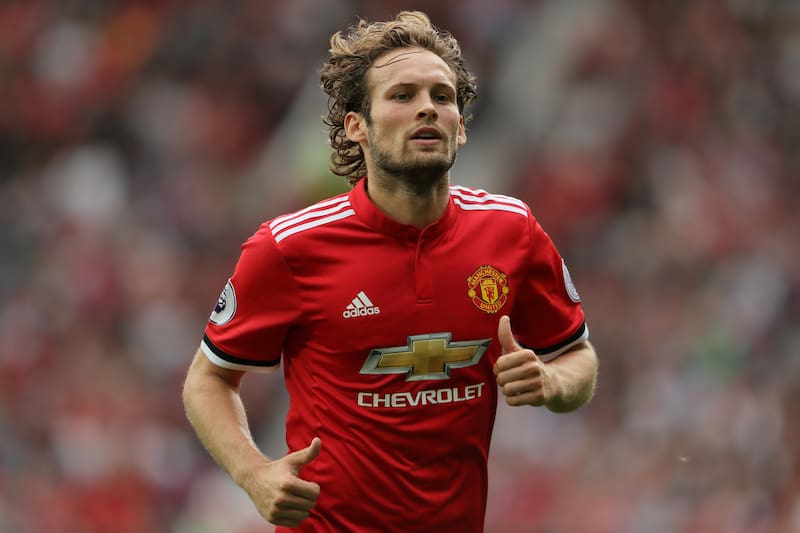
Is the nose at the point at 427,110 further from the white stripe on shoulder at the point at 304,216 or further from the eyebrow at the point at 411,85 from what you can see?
the white stripe on shoulder at the point at 304,216

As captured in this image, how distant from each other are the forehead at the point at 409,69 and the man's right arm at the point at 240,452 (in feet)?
3.38

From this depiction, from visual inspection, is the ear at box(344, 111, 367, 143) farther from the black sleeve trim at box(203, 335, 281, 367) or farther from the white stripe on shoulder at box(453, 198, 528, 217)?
the black sleeve trim at box(203, 335, 281, 367)

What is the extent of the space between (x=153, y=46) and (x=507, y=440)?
5166 millimetres

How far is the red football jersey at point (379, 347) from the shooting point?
3.93 metres

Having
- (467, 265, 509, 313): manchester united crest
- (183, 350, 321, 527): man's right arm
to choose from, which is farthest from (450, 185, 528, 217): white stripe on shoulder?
(183, 350, 321, 527): man's right arm

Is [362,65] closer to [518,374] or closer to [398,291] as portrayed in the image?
[398,291]

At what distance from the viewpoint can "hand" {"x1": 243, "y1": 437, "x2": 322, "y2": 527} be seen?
11.7 feet

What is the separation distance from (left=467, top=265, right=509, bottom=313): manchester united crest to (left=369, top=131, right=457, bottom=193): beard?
0.31 metres

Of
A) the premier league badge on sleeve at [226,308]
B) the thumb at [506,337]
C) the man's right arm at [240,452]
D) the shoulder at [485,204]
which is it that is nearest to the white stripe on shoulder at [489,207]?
the shoulder at [485,204]

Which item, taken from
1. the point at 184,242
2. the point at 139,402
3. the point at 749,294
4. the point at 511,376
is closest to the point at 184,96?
the point at 184,242

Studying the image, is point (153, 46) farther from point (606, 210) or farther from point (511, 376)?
point (511, 376)

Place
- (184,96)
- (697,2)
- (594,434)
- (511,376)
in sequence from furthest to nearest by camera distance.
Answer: (697,2) < (184,96) < (594,434) < (511,376)

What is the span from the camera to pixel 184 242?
10.5 m

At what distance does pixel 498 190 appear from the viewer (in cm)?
1070
